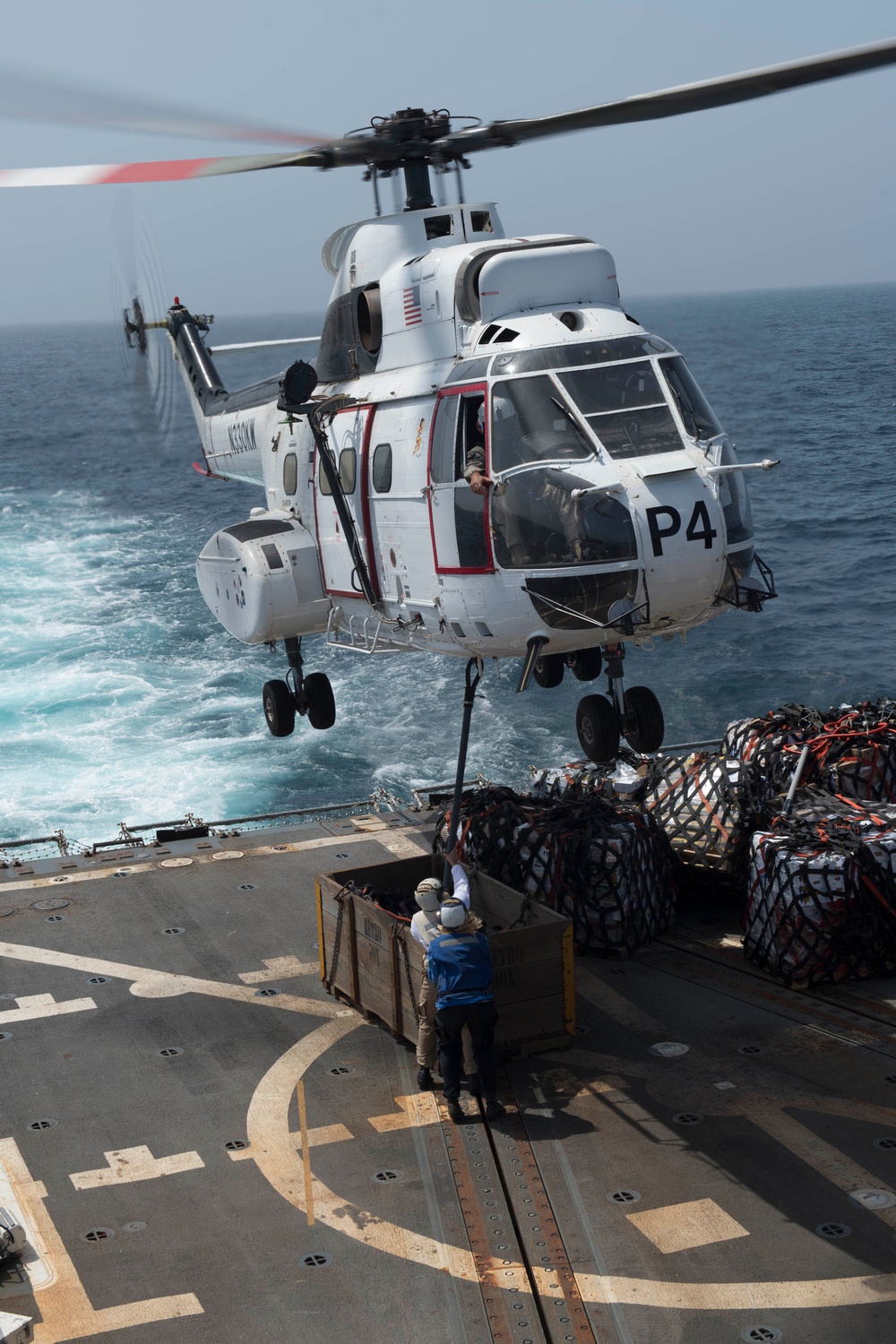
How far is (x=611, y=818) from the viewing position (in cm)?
1400

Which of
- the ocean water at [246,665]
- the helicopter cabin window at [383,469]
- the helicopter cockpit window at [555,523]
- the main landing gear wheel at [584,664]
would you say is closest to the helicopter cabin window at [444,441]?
the helicopter cockpit window at [555,523]

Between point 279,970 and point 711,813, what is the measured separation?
15.6 feet

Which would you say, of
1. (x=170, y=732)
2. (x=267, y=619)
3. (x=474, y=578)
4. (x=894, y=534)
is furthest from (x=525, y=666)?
(x=894, y=534)

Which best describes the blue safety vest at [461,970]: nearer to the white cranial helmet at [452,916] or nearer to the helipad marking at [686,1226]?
the white cranial helmet at [452,916]

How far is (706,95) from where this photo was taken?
367 inches

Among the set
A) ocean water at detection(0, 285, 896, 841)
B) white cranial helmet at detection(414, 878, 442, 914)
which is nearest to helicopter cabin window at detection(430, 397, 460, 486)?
white cranial helmet at detection(414, 878, 442, 914)

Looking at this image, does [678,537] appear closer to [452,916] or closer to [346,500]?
[452,916]

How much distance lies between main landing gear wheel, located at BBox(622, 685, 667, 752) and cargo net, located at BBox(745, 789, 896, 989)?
1.62 m

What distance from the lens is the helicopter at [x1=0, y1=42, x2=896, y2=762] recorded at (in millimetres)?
10375

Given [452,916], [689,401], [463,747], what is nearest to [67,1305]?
[452,916]

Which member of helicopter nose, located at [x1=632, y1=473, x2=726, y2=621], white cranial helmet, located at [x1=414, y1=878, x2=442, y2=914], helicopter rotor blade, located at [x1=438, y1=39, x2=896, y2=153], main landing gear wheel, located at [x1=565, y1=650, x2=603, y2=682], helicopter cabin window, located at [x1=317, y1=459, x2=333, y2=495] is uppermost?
helicopter rotor blade, located at [x1=438, y1=39, x2=896, y2=153]

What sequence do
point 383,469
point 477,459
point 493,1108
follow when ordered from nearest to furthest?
point 493,1108
point 477,459
point 383,469

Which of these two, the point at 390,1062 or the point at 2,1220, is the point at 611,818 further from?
the point at 2,1220

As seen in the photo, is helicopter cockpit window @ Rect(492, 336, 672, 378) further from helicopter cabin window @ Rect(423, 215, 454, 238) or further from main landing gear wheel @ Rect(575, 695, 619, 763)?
main landing gear wheel @ Rect(575, 695, 619, 763)
